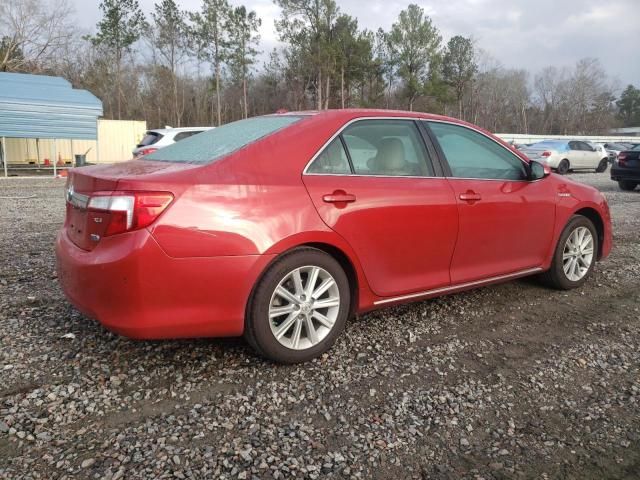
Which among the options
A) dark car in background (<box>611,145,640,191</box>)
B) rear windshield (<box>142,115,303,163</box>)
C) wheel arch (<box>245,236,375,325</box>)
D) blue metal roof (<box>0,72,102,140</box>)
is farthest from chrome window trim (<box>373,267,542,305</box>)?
blue metal roof (<box>0,72,102,140</box>)

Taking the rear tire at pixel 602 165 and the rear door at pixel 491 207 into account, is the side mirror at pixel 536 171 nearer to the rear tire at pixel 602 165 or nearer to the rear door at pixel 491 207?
the rear door at pixel 491 207

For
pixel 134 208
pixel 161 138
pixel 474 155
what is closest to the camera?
pixel 134 208

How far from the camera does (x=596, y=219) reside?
4.87 meters

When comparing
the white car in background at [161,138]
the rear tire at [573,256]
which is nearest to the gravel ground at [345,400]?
the rear tire at [573,256]

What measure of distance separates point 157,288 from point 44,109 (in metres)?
19.3

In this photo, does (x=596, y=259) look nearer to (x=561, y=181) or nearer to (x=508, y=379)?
(x=561, y=181)

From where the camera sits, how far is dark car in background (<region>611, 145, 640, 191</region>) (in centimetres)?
1434

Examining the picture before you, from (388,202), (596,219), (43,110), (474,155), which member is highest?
(43,110)

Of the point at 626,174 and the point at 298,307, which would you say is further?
the point at 626,174

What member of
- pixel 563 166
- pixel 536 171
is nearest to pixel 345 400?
pixel 536 171

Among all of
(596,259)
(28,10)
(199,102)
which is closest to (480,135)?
(596,259)

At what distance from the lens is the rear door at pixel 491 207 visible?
3742mm

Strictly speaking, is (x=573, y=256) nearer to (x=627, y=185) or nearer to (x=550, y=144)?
(x=627, y=185)

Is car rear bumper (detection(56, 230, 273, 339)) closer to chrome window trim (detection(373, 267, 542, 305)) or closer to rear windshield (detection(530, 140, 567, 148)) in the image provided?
chrome window trim (detection(373, 267, 542, 305))
